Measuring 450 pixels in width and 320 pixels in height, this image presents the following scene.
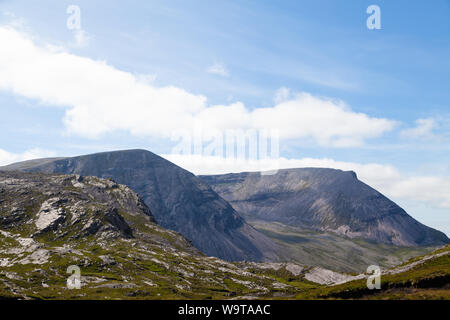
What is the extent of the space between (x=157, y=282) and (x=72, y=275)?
130 ft

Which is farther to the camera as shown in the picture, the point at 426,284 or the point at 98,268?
the point at 98,268

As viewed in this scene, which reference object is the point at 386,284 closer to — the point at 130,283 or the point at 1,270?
the point at 130,283
